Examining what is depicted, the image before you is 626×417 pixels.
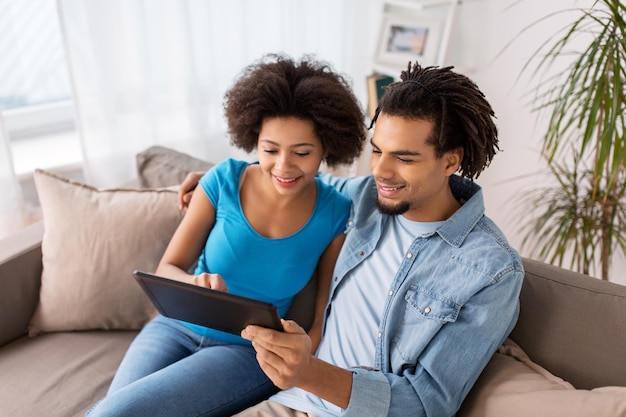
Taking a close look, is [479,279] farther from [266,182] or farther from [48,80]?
[48,80]

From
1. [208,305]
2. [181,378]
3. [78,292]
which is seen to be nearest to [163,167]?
[78,292]

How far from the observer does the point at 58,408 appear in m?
1.50

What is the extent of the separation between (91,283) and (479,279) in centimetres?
104

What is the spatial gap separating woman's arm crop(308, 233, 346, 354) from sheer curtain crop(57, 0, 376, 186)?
1130 mm

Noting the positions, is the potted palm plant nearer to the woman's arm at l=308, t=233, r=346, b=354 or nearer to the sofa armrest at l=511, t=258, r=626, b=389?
the sofa armrest at l=511, t=258, r=626, b=389

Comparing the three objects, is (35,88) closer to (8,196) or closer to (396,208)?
(8,196)

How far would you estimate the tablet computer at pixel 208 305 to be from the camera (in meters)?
1.08

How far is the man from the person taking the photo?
120 centimetres

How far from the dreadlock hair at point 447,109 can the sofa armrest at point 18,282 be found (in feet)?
3.53

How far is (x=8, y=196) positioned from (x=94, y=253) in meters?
0.63

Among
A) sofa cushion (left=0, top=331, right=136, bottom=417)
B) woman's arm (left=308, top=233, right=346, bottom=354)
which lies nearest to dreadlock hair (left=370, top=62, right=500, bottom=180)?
woman's arm (left=308, top=233, right=346, bottom=354)

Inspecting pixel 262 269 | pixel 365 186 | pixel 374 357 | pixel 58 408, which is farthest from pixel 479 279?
pixel 58 408

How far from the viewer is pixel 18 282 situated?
1.71 meters

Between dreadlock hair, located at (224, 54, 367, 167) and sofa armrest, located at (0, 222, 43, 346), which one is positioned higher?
dreadlock hair, located at (224, 54, 367, 167)
